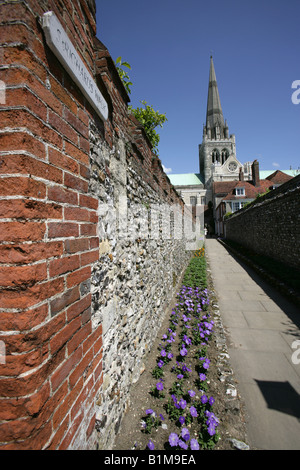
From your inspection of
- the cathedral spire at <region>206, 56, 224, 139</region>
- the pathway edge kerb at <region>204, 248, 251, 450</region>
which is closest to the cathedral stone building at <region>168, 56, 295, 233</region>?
the cathedral spire at <region>206, 56, 224, 139</region>

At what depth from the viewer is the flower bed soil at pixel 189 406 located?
2.11m

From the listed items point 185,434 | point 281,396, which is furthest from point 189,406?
point 281,396

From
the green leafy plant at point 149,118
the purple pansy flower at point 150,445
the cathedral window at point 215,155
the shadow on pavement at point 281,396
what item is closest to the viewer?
the purple pansy flower at point 150,445

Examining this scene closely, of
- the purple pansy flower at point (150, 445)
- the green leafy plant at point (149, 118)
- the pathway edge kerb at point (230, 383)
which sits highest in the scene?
the green leafy plant at point (149, 118)

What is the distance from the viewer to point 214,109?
200 feet

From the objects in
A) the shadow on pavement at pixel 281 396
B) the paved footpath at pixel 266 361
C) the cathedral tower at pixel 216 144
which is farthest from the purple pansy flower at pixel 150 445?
the cathedral tower at pixel 216 144

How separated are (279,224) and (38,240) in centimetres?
1056

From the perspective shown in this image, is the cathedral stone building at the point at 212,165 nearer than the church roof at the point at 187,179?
Yes

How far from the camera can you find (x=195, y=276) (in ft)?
26.9

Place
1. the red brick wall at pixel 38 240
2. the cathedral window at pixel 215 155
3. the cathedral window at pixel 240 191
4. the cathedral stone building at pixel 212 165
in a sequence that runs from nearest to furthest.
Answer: the red brick wall at pixel 38 240
the cathedral window at pixel 240 191
the cathedral stone building at pixel 212 165
the cathedral window at pixel 215 155

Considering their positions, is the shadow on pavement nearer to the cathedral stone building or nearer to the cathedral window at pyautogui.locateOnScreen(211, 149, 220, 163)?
the cathedral stone building

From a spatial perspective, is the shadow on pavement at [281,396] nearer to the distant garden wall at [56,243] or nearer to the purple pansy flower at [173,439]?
the purple pansy flower at [173,439]

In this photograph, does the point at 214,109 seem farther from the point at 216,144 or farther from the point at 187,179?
the point at 187,179

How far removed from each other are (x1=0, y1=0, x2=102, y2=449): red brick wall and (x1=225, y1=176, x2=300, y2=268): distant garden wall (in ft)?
27.9
